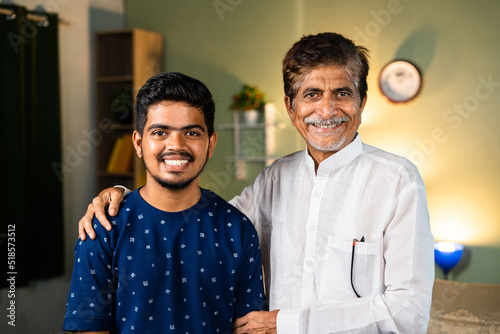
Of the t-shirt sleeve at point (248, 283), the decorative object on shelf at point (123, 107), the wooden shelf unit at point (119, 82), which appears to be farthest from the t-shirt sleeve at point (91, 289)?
the decorative object on shelf at point (123, 107)

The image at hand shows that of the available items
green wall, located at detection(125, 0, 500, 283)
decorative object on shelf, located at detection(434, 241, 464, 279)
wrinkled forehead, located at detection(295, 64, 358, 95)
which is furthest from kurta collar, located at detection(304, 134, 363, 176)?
green wall, located at detection(125, 0, 500, 283)

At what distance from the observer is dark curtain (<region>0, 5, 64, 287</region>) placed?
3596mm

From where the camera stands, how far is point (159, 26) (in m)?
4.52

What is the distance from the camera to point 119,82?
4.49 metres

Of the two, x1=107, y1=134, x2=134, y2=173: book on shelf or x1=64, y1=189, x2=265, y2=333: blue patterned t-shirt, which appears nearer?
x1=64, y1=189, x2=265, y2=333: blue patterned t-shirt

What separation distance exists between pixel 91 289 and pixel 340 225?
29.9 inches

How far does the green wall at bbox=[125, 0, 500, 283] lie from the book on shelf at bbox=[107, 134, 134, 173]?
1.14 meters

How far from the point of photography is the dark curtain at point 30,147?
11.8 feet

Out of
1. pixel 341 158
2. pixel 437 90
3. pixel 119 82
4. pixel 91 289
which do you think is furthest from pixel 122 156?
pixel 91 289

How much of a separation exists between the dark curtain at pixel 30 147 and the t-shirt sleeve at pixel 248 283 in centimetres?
268

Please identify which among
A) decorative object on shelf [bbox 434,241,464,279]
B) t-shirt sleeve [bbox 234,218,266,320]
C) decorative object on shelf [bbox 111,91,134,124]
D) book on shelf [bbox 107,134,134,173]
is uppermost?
decorative object on shelf [bbox 111,91,134,124]

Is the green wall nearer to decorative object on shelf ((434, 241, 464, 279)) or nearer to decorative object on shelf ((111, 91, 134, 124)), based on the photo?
decorative object on shelf ((434, 241, 464, 279))

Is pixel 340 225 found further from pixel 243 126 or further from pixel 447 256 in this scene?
pixel 243 126

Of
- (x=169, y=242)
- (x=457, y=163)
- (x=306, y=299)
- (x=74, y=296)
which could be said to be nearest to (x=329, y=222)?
(x=306, y=299)
